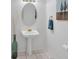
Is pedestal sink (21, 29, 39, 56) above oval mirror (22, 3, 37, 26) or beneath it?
beneath

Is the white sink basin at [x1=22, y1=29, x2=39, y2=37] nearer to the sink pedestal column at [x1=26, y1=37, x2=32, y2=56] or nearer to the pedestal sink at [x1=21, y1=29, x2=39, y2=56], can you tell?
the pedestal sink at [x1=21, y1=29, x2=39, y2=56]

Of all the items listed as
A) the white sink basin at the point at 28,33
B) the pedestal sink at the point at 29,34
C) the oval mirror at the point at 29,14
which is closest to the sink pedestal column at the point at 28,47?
the pedestal sink at the point at 29,34

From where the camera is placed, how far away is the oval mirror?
4.43 metres

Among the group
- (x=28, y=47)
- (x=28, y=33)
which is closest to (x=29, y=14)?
(x=28, y=33)

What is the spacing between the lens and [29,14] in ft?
14.7

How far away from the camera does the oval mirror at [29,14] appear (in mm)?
4434

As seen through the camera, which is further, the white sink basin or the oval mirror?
the oval mirror

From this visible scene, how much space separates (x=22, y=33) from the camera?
164 inches

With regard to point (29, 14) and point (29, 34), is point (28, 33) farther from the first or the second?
point (29, 14)

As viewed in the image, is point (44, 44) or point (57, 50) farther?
point (44, 44)

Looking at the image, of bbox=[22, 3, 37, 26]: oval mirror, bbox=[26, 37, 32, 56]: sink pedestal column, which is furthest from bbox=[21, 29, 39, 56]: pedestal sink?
bbox=[22, 3, 37, 26]: oval mirror
